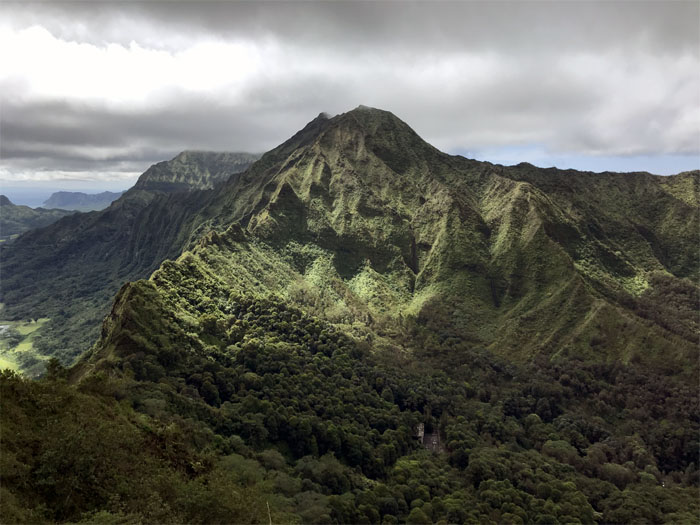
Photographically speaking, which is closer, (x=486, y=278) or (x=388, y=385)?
(x=388, y=385)

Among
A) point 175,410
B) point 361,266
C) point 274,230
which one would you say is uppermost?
point 274,230

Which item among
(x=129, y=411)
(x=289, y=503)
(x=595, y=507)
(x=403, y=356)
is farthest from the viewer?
(x=403, y=356)

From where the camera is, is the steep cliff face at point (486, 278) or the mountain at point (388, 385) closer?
the mountain at point (388, 385)

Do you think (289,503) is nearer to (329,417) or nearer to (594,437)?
(329,417)

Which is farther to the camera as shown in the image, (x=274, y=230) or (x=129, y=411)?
(x=274, y=230)

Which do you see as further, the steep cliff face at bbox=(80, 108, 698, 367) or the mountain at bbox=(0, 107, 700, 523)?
the steep cliff face at bbox=(80, 108, 698, 367)

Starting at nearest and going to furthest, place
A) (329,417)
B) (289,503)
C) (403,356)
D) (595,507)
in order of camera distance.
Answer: (289,503)
(595,507)
(329,417)
(403,356)

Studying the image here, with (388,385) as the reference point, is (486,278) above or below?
above

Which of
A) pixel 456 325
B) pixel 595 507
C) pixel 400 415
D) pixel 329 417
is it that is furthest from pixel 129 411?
pixel 456 325
